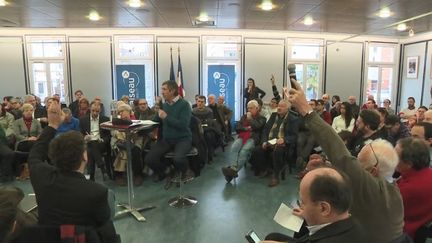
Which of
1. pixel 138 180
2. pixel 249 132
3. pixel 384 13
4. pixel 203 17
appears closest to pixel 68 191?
pixel 138 180

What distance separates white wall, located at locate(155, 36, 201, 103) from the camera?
28.2 ft

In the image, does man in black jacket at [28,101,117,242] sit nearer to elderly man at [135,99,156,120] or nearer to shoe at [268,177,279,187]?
shoe at [268,177,279,187]

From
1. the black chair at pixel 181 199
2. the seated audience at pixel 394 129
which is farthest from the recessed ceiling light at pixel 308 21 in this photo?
the black chair at pixel 181 199

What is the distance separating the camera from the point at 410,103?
7.32 m

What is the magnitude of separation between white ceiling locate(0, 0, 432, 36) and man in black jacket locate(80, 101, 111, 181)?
2003mm

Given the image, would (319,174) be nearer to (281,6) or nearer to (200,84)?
(281,6)

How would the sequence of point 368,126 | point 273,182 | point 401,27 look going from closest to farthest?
point 368,126, point 273,182, point 401,27

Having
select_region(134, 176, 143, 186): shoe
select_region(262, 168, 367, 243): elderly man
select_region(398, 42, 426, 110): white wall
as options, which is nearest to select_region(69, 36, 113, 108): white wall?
select_region(134, 176, 143, 186): shoe

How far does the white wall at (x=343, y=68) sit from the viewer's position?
9188 millimetres

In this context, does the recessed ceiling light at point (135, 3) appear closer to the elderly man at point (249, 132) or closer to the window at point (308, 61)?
the elderly man at point (249, 132)

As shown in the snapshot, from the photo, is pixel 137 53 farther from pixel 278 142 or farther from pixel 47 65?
pixel 278 142

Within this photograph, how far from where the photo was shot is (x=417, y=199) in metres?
1.94

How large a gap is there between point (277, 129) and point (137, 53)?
5.40 m

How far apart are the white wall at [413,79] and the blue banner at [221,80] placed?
5.25 metres
